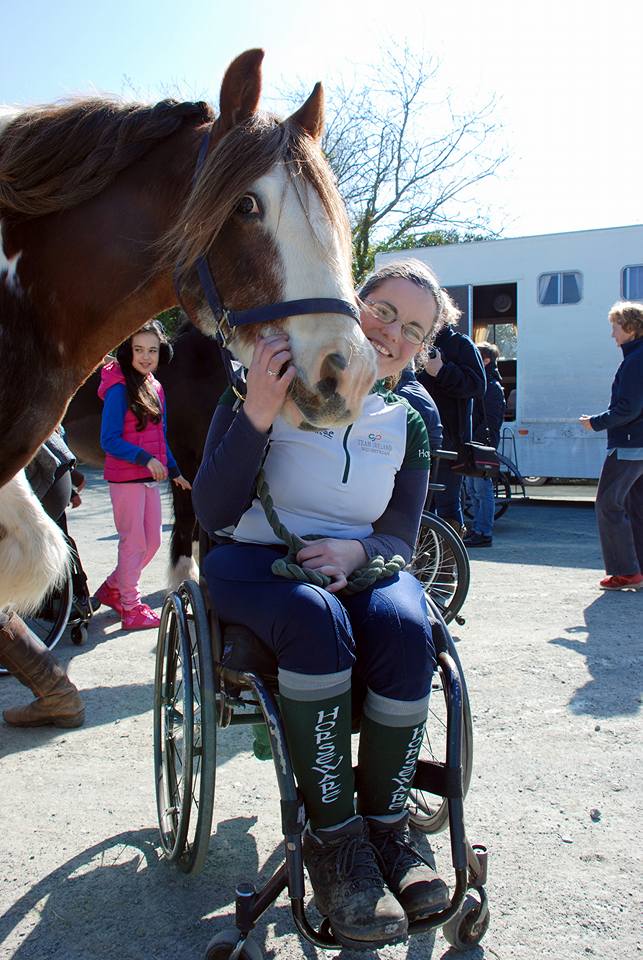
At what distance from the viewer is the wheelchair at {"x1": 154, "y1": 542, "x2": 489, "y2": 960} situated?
1.73 meters

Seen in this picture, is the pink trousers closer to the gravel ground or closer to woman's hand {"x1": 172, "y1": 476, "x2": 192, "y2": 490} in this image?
woman's hand {"x1": 172, "y1": 476, "x2": 192, "y2": 490}

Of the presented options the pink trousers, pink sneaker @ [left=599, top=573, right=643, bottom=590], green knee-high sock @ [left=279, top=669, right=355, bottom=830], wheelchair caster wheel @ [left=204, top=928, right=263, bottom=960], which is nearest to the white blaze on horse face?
green knee-high sock @ [left=279, top=669, right=355, bottom=830]

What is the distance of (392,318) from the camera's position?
247cm

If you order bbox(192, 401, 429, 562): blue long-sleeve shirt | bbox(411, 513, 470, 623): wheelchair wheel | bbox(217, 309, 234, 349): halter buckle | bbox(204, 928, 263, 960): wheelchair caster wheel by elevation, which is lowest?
bbox(204, 928, 263, 960): wheelchair caster wheel

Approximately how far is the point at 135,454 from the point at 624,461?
347cm

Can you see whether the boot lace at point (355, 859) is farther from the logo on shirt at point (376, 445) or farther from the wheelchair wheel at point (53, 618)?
the wheelchair wheel at point (53, 618)

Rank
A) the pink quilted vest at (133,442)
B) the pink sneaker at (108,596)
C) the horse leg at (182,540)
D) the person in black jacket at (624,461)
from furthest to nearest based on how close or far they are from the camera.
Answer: the person in black jacket at (624,461) < the pink sneaker at (108,596) < the horse leg at (182,540) < the pink quilted vest at (133,442)

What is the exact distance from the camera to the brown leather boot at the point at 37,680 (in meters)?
3.15

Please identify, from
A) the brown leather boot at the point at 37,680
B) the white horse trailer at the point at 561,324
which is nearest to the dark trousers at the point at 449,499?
the brown leather boot at the point at 37,680

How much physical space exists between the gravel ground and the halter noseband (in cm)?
156

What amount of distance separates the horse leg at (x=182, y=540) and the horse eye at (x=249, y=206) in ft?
10.9

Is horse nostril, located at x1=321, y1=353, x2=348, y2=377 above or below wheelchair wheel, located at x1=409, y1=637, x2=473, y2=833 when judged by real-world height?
above

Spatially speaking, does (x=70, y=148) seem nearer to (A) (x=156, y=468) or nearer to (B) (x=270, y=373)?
(B) (x=270, y=373)

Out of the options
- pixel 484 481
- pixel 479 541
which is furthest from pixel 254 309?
pixel 479 541
